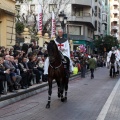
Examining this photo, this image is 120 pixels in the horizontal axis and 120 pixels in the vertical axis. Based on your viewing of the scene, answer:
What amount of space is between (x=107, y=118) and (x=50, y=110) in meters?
2.22

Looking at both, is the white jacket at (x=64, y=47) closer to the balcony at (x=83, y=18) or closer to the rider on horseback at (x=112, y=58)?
the rider on horseback at (x=112, y=58)

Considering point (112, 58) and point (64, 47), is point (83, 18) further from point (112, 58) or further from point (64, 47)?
point (64, 47)

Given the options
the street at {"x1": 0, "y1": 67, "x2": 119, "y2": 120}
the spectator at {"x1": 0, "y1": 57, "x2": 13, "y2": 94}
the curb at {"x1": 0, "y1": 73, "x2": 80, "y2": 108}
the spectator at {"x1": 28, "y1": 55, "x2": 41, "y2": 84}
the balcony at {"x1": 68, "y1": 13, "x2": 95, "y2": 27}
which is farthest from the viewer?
the balcony at {"x1": 68, "y1": 13, "x2": 95, "y2": 27}

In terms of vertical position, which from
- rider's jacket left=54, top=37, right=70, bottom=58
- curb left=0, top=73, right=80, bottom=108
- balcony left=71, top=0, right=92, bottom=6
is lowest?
curb left=0, top=73, right=80, bottom=108

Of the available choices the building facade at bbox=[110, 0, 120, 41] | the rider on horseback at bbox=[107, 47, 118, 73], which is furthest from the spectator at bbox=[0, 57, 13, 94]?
the building facade at bbox=[110, 0, 120, 41]

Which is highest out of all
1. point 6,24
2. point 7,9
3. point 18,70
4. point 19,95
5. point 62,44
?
point 7,9

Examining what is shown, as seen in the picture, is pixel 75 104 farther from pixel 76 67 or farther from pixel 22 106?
pixel 76 67

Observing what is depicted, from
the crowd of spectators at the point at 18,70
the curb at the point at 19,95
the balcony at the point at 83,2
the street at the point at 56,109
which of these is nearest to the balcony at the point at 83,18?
the balcony at the point at 83,2

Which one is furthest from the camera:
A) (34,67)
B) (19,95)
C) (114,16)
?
(114,16)

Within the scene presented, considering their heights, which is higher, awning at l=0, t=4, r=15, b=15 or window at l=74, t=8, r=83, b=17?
window at l=74, t=8, r=83, b=17

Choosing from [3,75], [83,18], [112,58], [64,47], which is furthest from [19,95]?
[83,18]

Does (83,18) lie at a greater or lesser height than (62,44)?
greater

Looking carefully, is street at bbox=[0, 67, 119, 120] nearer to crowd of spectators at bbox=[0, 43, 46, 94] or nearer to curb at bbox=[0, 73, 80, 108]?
curb at bbox=[0, 73, 80, 108]

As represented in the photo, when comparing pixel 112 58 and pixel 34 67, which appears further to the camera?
pixel 112 58
